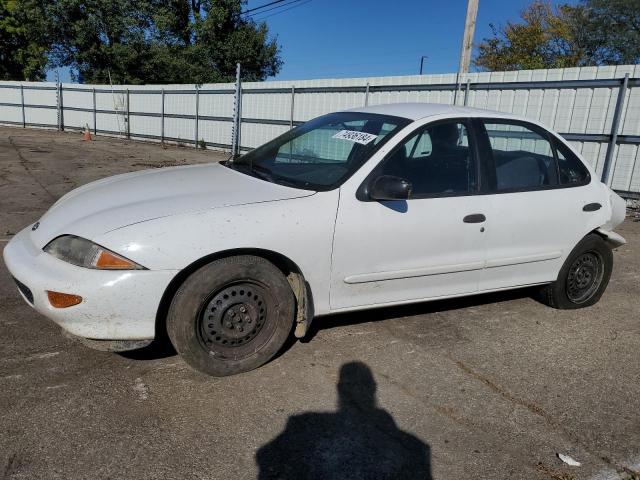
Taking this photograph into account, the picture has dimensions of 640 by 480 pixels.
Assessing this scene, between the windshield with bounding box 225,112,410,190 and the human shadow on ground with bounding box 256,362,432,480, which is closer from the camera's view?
the human shadow on ground with bounding box 256,362,432,480

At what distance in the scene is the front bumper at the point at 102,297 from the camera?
2.69m

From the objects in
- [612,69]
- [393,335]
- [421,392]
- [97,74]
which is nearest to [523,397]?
[421,392]

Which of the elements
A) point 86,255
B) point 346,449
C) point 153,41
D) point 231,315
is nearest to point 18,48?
→ point 153,41

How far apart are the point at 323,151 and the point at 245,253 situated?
129 cm

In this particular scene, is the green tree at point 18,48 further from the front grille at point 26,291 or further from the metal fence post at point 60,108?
the front grille at point 26,291

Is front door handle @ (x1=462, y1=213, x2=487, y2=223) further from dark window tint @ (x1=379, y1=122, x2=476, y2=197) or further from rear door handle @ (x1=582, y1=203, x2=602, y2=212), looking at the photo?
rear door handle @ (x1=582, y1=203, x2=602, y2=212)

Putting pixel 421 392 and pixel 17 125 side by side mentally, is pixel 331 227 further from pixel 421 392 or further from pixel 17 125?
pixel 17 125

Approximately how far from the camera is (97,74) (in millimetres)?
34906

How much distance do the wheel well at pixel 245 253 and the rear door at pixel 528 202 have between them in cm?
145

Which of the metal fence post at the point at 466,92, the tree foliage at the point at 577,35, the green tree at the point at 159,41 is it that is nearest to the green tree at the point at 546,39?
the tree foliage at the point at 577,35

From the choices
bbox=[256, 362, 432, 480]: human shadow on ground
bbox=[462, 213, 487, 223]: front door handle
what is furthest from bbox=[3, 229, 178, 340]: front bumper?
bbox=[462, 213, 487, 223]: front door handle

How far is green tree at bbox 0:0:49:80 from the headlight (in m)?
38.7

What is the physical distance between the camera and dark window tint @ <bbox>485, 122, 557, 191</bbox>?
12.7 feet

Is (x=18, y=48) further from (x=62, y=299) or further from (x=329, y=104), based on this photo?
(x=62, y=299)
